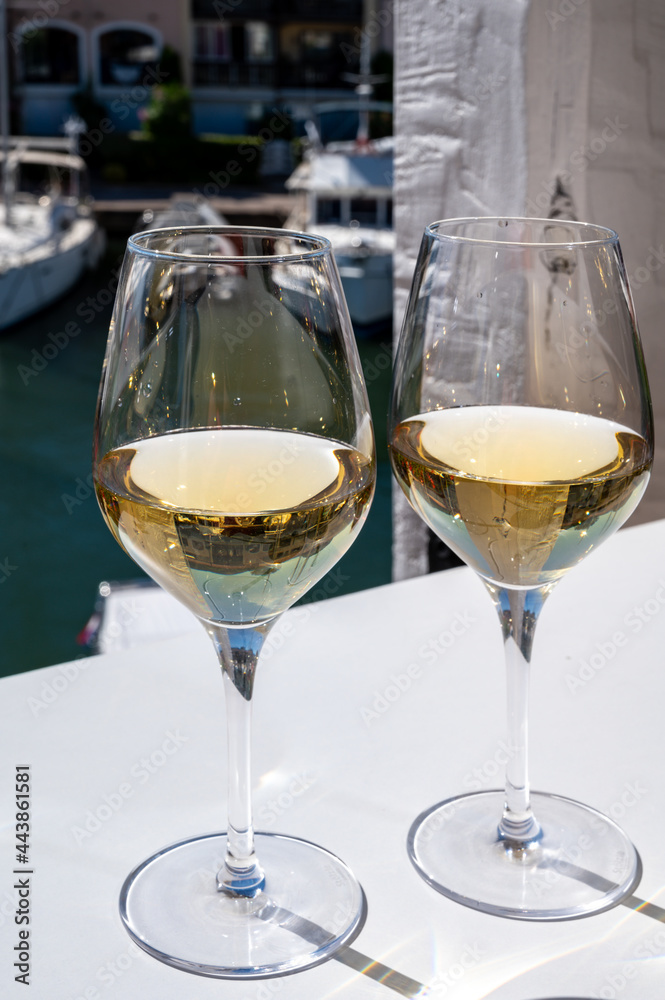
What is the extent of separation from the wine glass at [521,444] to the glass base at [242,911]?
0.16 feet

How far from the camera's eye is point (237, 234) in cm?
42

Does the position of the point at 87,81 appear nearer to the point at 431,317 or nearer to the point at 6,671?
the point at 6,671

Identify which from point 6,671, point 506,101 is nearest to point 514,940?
point 506,101

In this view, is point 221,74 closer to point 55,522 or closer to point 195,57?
point 195,57

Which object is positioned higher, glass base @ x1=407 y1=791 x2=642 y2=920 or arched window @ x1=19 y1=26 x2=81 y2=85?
arched window @ x1=19 y1=26 x2=81 y2=85

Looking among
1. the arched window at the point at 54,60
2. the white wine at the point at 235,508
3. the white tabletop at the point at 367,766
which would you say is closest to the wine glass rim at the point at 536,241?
the white wine at the point at 235,508

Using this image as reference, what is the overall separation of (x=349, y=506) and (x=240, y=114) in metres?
21.5

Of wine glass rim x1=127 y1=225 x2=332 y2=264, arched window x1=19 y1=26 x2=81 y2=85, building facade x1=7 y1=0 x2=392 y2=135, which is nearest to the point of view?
wine glass rim x1=127 y1=225 x2=332 y2=264

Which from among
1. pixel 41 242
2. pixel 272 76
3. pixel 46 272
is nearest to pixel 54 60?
pixel 272 76

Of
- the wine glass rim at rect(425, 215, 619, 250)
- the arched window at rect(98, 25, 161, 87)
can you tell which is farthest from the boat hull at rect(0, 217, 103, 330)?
the wine glass rim at rect(425, 215, 619, 250)

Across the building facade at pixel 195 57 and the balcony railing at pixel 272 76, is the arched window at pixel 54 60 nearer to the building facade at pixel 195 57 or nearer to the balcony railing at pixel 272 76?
the building facade at pixel 195 57

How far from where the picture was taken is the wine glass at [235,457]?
407 millimetres

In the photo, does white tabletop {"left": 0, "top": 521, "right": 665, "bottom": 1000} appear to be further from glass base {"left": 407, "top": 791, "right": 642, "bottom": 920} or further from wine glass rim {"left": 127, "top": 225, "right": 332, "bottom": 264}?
wine glass rim {"left": 127, "top": 225, "right": 332, "bottom": 264}

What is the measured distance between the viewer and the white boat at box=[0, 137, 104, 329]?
12.0 m
